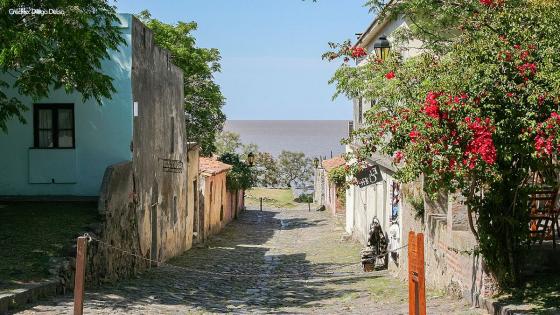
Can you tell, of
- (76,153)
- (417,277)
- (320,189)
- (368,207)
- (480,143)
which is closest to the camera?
(417,277)

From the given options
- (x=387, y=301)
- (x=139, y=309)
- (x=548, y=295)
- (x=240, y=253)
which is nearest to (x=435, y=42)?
(x=387, y=301)

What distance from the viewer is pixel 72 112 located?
19.0 m

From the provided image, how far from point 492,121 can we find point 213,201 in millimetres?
28644

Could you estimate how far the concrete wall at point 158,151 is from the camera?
19688 millimetres

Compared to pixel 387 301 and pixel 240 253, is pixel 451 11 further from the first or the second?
pixel 240 253

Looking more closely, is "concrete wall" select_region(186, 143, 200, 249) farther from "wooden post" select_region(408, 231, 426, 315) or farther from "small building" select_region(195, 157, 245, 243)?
"wooden post" select_region(408, 231, 426, 315)

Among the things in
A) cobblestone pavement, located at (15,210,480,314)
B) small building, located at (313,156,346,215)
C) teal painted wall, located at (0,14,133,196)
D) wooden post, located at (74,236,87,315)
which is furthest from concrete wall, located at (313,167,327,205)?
wooden post, located at (74,236,87,315)

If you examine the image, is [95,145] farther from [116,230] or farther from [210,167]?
[210,167]

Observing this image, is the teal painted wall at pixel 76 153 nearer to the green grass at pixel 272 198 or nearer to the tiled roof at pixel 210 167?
the tiled roof at pixel 210 167

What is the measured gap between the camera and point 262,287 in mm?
17281

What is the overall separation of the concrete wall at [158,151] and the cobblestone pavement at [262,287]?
102 centimetres

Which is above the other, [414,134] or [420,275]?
[414,134]

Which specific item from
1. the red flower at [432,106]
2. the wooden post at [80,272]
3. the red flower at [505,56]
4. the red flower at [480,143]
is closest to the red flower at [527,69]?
the red flower at [505,56]

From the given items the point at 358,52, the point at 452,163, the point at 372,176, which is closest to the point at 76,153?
the point at 358,52
